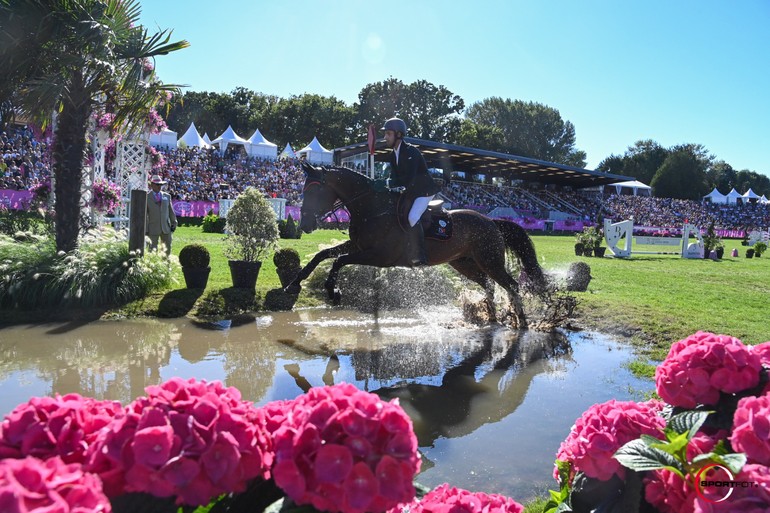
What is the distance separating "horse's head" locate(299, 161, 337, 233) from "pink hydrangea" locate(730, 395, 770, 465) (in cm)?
582

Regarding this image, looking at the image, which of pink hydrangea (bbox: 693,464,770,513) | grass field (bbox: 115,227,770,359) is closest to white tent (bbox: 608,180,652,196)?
grass field (bbox: 115,227,770,359)

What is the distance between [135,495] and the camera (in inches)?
42.0

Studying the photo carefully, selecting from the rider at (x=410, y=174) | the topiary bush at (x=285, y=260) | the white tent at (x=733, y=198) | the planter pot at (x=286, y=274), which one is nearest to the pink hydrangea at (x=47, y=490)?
the rider at (x=410, y=174)

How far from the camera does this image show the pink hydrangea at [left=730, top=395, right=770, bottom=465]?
1132mm

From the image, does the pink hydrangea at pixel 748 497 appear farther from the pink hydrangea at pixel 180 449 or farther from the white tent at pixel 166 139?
the white tent at pixel 166 139

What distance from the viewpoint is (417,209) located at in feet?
22.7

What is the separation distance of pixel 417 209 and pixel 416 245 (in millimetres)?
501

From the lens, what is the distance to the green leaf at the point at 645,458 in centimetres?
125

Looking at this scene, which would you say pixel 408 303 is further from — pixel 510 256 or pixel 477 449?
pixel 477 449

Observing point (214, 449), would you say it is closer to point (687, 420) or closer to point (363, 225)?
point (687, 420)

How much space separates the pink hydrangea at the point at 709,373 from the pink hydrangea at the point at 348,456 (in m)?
0.94

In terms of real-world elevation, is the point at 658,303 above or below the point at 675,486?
below

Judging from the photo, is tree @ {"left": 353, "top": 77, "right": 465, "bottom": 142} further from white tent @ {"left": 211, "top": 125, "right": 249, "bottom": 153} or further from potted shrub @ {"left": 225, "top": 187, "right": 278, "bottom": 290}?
potted shrub @ {"left": 225, "top": 187, "right": 278, "bottom": 290}

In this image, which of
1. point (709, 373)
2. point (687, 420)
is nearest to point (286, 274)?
point (709, 373)
